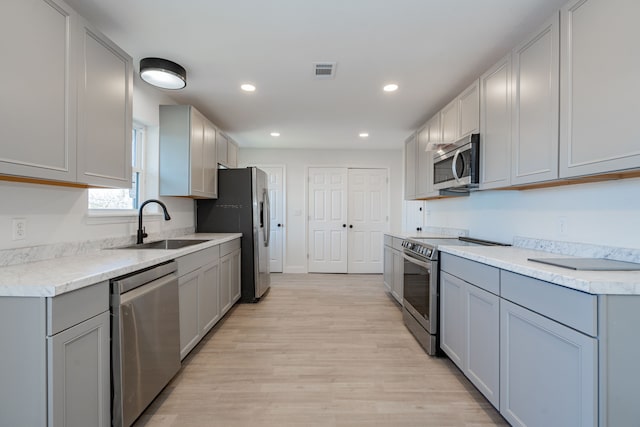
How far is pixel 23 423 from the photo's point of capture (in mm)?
1129

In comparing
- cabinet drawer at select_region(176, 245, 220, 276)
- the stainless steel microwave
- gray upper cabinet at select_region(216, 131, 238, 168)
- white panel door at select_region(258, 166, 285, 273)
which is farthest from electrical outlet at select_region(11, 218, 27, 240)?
white panel door at select_region(258, 166, 285, 273)

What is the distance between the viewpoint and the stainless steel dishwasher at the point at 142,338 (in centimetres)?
145

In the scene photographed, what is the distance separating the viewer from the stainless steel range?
243cm

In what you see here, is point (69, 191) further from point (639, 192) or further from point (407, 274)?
point (639, 192)

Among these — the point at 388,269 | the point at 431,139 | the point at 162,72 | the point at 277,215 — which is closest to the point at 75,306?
the point at 162,72

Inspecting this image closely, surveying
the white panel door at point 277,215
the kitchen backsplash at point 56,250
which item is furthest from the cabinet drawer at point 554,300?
the white panel door at point 277,215

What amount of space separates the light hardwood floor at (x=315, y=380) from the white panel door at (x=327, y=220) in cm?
235

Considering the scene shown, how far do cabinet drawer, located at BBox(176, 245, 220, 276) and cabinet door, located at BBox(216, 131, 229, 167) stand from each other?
1.47 metres

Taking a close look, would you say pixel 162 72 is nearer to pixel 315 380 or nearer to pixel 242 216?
pixel 242 216

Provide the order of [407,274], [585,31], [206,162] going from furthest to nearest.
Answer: [206,162]
[407,274]
[585,31]

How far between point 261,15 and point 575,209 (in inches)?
92.4

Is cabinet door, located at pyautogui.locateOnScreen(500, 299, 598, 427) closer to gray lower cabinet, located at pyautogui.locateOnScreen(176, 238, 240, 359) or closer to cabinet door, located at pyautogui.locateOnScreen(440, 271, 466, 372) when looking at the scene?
cabinet door, located at pyautogui.locateOnScreen(440, 271, 466, 372)

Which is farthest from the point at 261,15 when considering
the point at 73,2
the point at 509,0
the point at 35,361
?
the point at 35,361

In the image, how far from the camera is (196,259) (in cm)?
250
